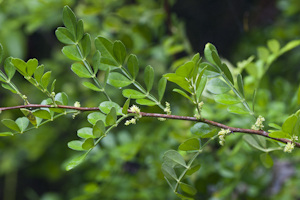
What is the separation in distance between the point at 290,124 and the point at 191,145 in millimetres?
101

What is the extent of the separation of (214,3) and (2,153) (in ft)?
3.29

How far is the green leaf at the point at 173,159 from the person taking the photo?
0.31 metres

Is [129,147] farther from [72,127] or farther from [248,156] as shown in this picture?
[72,127]

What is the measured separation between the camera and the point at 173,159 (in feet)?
1.01

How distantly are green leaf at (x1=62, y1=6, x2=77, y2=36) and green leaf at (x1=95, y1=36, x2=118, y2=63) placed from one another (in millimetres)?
35

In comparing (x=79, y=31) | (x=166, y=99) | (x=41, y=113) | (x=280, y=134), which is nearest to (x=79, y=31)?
(x=79, y=31)

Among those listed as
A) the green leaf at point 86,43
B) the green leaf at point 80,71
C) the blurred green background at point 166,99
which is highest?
the green leaf at point 86,43

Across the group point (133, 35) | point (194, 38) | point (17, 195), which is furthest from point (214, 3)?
point (17, 195)

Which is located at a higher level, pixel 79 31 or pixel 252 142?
pixel 79 31

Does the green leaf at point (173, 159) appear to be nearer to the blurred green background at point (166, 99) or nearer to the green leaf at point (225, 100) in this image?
the green leaf at point (225, 100)

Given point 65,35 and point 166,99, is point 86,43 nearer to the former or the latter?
point 65,35

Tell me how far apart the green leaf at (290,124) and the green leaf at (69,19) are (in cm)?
24

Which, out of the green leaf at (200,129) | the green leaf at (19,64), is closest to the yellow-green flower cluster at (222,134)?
the green leaf at (200,129)

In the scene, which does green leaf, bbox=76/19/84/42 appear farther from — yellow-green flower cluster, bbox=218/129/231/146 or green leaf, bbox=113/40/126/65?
yellow-green flower cluster, bbox=218/129/231/146
